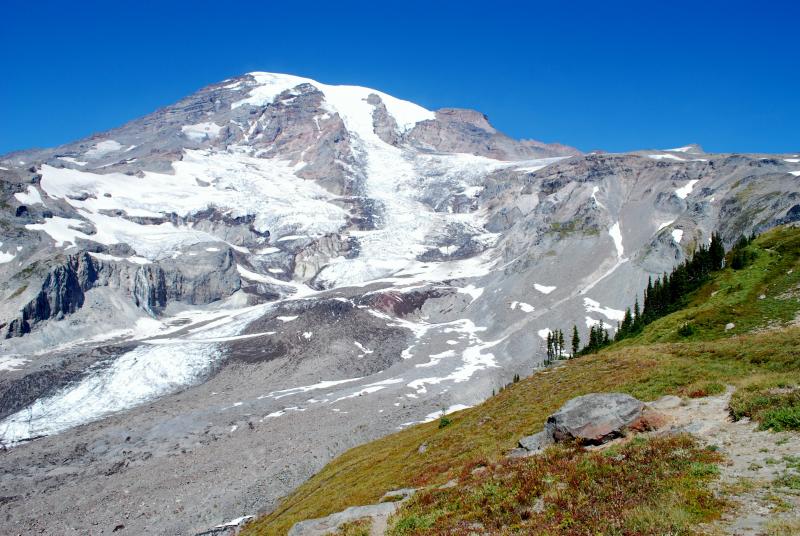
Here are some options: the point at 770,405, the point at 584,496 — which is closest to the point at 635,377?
the point at 770,405

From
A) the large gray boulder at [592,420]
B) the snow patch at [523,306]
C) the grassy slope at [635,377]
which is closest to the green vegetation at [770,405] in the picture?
the grassy slope at [635,377]

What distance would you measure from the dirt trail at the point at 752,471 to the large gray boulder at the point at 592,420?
168cm

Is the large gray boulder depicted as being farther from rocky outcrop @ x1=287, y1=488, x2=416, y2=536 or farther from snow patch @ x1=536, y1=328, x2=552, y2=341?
snow patch @ x1=536, y1=328, x2=552, y2=341

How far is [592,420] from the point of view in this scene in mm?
21359

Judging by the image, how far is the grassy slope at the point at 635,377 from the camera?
2744cm

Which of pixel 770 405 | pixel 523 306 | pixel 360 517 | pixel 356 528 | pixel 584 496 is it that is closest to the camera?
pixel 584 496

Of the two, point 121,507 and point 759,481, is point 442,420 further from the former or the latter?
point 121,507

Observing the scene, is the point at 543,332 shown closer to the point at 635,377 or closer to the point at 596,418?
the point at 635,377

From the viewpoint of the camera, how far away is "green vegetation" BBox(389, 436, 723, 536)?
12.8 metres

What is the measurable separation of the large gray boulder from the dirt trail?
1683mm

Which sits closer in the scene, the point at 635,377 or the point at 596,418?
the point at 596,418

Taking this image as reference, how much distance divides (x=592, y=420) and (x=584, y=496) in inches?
264

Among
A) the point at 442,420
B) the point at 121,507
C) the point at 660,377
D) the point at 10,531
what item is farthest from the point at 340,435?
the point at 660,377

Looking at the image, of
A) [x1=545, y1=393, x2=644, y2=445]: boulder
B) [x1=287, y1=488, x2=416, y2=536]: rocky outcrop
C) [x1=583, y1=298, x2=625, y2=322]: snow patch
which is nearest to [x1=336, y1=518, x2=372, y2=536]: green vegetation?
[x1=287, y1=488, x2=416, y2=536]: rocky outcrop
